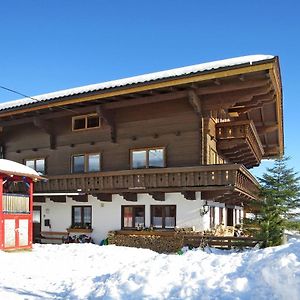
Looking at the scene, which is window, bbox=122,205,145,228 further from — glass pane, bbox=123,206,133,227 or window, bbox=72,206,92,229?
window, bbox=72,206,92,229

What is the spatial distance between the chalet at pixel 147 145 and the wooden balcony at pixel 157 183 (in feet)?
0.16

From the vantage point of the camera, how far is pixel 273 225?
17.0m

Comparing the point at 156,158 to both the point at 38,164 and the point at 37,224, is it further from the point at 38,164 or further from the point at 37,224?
the point at 37,224

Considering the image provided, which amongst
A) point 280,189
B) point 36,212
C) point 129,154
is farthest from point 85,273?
point 36,212

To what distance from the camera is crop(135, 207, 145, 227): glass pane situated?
67.1 ft

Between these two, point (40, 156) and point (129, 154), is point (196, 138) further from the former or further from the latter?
point (40, 156)

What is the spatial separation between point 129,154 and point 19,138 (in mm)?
8567

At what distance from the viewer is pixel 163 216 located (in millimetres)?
19906

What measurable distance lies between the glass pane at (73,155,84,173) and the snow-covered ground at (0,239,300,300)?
1111cm

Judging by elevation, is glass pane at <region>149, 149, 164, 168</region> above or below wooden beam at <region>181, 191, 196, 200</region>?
above

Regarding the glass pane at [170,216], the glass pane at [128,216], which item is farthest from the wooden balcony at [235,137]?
the glass pane at [128,216]

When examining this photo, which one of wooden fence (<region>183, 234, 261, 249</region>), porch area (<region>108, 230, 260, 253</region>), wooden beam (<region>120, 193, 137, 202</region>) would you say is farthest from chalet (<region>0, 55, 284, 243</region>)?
wooden fence (<region>183, 234, 261, 249</region>)

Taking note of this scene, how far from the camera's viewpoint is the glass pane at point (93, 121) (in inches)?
891

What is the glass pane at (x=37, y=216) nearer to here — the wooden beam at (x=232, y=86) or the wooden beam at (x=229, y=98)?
the wooden beam at (x=229, y=98)
